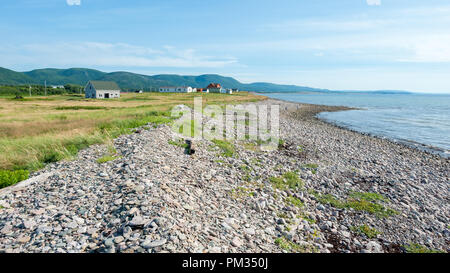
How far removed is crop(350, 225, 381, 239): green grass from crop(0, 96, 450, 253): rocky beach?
0.14 ft

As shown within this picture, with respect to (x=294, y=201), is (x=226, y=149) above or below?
above

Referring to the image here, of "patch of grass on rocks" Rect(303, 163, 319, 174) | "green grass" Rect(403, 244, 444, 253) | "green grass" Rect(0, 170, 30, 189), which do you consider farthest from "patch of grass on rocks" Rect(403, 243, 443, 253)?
"green grass" Rect(0, 170, 30, 189)

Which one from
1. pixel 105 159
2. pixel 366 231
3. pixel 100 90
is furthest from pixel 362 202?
pixel 100 90

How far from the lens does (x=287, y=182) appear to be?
1320 cm

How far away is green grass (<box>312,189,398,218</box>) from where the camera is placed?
10938mm

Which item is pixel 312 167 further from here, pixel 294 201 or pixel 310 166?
pixel 294 201

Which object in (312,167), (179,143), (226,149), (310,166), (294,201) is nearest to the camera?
(294,201)

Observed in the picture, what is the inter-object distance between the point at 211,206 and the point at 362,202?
7.57 metres

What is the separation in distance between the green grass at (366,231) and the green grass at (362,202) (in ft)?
4.68

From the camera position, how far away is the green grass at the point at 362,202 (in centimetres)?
1094

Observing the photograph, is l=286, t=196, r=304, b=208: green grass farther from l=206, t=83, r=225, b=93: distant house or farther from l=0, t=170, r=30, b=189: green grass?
l=206, t=83, r=225, b=93: distant house
